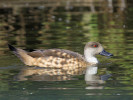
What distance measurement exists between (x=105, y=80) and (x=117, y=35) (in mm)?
6739

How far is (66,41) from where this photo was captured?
45.2 feet

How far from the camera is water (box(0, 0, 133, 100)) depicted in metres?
7.70

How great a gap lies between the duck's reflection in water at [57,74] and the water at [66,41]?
Result: 2 cm

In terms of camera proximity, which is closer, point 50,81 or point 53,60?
point 50,81

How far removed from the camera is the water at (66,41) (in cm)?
770

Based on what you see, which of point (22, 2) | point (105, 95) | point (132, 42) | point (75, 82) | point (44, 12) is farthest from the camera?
point (22, 2)

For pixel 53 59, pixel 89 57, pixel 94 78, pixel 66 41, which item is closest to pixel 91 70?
pixel 89 57

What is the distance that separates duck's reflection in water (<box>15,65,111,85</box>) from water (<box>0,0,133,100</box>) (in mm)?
21

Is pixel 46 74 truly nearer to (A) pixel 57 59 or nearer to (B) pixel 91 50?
(A) pixel 57 59

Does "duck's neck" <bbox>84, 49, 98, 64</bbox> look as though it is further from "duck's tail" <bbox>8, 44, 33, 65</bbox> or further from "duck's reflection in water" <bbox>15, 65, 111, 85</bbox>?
"duck's tail" <bbox>8, 44, 33, 65</bbox>

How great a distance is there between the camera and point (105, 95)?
24.3 feet

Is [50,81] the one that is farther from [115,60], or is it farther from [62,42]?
[62,42]

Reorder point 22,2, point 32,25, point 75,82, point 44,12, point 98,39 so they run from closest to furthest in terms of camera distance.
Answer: point 75,82, point 98,39, point 32,25, point 44,12, point 22,2

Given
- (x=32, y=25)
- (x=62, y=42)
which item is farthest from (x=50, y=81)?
(x=32, y=25)
